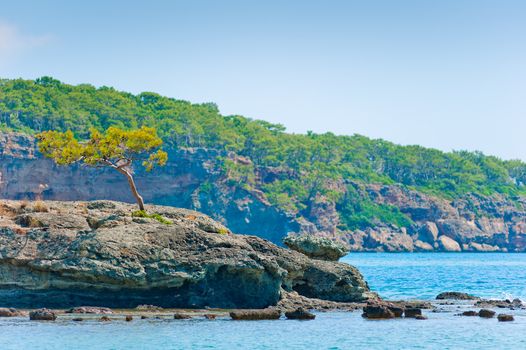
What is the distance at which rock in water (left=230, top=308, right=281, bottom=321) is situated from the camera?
154 ft

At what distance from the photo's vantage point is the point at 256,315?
155 ft

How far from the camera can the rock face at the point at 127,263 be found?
156ft

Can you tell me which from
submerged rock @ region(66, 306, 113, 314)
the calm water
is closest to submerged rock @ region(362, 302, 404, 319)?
the calm water

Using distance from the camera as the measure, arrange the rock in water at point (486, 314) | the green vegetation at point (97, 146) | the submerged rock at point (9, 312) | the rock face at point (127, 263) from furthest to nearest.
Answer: the green vegetation at point (97, 146)
the rock in water at point (486, 314)
the rock face at point (127, 263)
the submerged rock at point (9, 312)

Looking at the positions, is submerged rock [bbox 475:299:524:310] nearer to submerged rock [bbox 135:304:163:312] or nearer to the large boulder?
the large boulder

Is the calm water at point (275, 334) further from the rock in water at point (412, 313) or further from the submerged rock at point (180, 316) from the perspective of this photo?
the rock in water at point (412, 313)

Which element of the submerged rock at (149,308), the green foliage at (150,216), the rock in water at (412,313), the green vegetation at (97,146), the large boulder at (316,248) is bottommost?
the submerged rock at (149,308)

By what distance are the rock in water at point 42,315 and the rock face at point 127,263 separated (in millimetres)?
2762

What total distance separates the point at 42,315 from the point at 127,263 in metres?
4.72

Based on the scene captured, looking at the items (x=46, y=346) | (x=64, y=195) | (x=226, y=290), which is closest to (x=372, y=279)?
(x=226, y=290)

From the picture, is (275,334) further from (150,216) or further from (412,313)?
(150,216)

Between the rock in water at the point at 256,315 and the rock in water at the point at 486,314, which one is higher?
the rock in water at the point at 486,314

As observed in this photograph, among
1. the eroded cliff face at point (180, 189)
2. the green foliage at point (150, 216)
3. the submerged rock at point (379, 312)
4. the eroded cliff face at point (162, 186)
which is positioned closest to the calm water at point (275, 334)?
the submerged rock at point (379, 312)

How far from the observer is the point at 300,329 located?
44.3 meters
